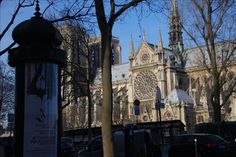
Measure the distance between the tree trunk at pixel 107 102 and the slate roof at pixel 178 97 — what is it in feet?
260

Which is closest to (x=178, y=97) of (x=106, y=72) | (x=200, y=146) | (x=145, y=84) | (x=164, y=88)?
(x=164, y=88)

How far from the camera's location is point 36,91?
29.9ft

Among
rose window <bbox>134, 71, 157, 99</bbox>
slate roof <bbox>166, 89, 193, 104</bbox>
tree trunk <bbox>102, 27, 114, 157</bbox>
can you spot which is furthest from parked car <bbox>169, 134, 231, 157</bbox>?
rose window <bbox>134, 71, 157, 99</bbox>

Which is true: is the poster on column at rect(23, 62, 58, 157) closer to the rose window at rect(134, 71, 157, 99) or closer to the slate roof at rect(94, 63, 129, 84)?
the rose window at rect(134, 71, 157, 99)

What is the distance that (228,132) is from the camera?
3572 centimetres

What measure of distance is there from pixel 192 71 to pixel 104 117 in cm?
10197

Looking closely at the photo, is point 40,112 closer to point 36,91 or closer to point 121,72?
point 36,91

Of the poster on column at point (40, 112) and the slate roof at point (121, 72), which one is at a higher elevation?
the slate roof at point (121, 72)

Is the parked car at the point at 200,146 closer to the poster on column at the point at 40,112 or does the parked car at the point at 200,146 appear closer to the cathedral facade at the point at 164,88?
the poster on column at the point at 40,112

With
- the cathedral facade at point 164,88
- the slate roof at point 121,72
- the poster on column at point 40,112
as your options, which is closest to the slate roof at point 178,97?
the cathedral facade at point 164,88

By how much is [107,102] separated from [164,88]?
9186 centimetres

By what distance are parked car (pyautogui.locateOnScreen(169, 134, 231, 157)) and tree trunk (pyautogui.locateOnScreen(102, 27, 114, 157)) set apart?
836 centimetres

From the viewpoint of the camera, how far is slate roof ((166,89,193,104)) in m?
92.5

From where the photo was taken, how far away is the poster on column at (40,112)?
8.95 meters
